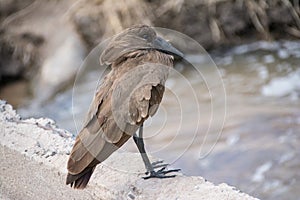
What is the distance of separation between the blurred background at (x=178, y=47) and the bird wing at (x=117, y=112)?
2.63m

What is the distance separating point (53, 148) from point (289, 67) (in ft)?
12.0

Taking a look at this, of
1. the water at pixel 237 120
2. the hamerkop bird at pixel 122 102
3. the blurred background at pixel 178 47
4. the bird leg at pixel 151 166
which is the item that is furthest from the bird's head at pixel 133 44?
the blurred background at pixel 178 47

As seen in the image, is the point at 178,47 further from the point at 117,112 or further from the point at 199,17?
the point at 117,112

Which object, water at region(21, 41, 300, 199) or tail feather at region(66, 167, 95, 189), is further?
water at region(21, 41, 300, 199)

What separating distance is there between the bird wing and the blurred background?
263 cm

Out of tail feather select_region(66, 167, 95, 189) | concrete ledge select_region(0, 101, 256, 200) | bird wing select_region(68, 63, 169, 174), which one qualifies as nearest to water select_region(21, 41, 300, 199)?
concrete ledge select_region(0, 101, 256, 200)

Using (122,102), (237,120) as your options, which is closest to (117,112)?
(122,102)

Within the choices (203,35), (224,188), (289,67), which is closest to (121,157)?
(224,188)

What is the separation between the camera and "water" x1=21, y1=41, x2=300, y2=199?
14.6ft

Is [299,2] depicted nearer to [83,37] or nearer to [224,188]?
[83,37]

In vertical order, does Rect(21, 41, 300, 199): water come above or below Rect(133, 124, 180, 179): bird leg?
below

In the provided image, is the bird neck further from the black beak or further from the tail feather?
the tail feather

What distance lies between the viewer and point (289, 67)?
578cm

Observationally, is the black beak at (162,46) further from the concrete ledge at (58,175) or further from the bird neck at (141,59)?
the concrete ledge at (58,175)
